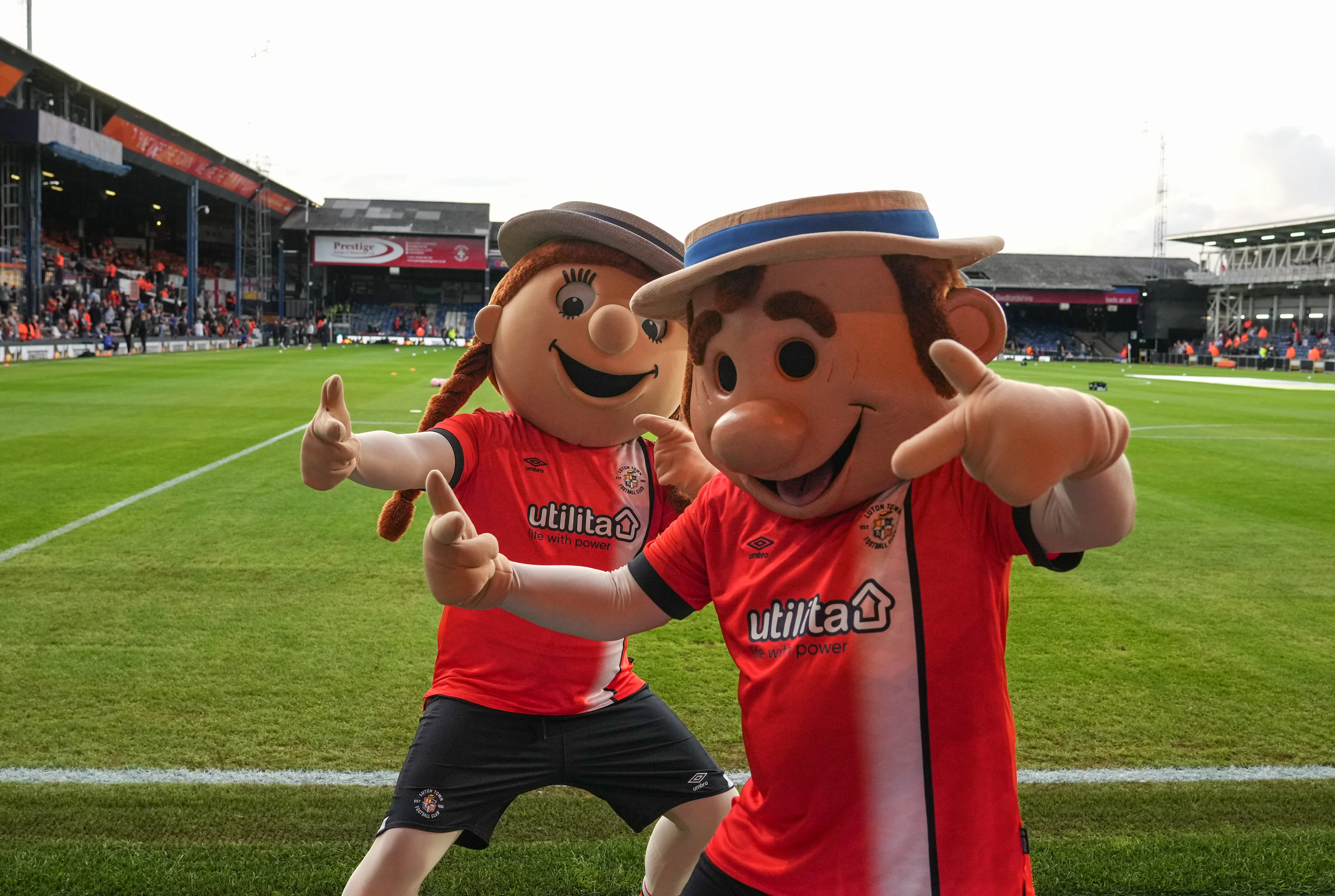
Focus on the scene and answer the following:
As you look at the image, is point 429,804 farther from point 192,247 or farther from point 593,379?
point 192,247

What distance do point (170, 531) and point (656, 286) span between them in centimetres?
650

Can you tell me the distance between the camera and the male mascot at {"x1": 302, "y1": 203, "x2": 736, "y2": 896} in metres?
2.32

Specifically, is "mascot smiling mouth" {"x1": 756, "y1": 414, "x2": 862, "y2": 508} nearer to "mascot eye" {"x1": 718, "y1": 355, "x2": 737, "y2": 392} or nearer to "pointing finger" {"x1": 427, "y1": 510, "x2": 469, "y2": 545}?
"mascot eye" {"x1": 718, "y1": 355, "x2": 737, "y2": 392}

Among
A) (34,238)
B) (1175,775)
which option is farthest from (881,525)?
(34,238)

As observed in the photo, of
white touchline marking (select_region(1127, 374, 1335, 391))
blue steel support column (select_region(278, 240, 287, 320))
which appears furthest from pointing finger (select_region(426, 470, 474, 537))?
blue steel support column (select_region(278, 240, 287, 320))

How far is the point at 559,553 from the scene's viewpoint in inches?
104

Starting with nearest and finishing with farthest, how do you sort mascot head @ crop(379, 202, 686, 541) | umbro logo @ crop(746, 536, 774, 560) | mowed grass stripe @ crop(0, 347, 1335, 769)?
umbro logo @ crop(746, 536, 774, 560)
mascot head @ crop(379, 202, 686, 541)
mowed grass stripe @ crop(0, 347, 1335, 769)

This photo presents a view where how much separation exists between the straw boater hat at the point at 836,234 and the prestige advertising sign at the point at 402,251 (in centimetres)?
5878

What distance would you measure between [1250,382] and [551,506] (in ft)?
117

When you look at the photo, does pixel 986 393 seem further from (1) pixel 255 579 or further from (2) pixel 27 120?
(2) pixel 27 120

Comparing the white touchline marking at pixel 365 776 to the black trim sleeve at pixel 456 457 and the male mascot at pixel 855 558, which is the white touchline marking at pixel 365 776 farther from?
the male mascot at pixel 855 558

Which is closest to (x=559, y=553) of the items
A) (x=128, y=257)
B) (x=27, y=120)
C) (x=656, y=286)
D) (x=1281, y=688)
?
(x=656, y=286)

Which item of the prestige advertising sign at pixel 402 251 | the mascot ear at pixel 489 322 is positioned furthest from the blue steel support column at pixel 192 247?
the mascot ear at pixel 489 322

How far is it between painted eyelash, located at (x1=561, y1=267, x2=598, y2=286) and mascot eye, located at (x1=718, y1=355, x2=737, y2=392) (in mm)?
908
